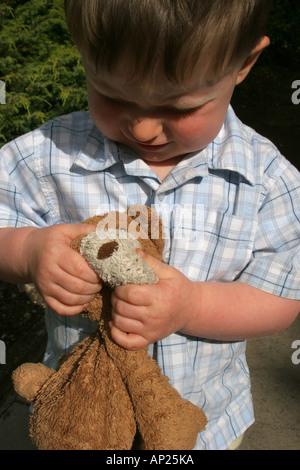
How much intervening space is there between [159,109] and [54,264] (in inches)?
18.9

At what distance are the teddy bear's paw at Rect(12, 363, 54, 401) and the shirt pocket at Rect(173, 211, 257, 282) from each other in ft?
1.72

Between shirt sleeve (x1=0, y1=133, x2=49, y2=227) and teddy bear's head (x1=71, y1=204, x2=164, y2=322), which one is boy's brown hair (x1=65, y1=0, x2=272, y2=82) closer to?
teddy bear's head (x1=71, y1=204, x2=164, y2=322)

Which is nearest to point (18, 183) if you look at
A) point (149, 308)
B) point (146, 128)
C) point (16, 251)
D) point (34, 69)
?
point (16, 251)

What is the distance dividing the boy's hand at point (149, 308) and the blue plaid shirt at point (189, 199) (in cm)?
25

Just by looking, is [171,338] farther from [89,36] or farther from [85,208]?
[89,36]

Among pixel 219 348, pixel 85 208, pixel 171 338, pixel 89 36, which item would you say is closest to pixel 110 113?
pixel 89 36

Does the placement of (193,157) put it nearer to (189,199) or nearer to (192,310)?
(189,199)

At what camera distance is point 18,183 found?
148 cm

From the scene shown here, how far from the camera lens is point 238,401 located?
166cm

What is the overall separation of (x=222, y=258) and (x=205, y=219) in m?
0.13

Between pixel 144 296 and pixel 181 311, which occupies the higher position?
pixel 144 296

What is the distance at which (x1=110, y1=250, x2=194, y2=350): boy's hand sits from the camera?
104 centimetres

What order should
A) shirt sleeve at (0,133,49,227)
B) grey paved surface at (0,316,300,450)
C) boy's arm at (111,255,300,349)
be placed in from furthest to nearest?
grey paved surface at (0,316,300,450) → shirt sleeve at (0,133,49,227) → boy's arm at (111,255,300,349)

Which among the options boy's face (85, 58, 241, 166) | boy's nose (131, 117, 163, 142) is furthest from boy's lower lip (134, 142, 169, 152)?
boy's nose (131, 117, 163, 142)
